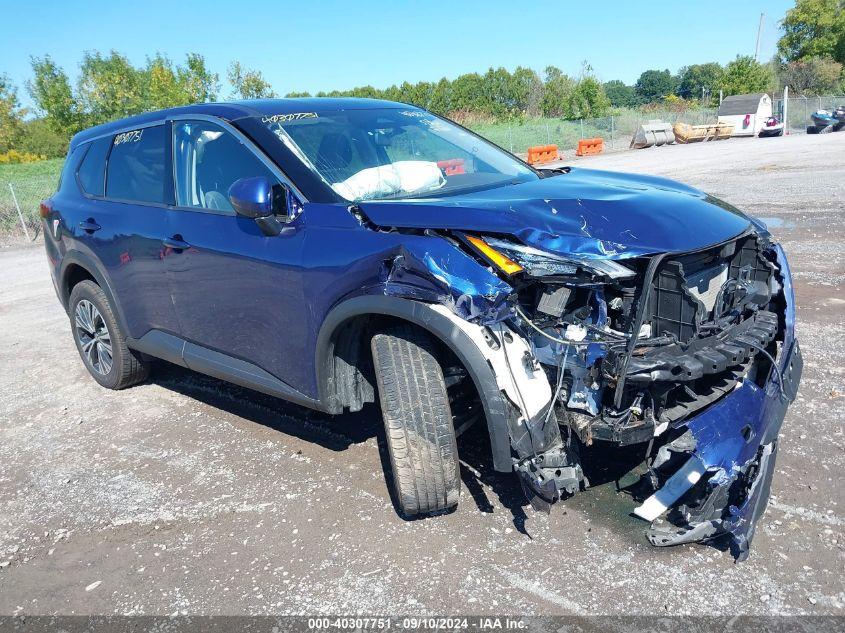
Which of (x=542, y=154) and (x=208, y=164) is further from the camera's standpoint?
(x=542, y=154)

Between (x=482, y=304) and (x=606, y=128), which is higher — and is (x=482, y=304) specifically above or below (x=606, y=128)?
above

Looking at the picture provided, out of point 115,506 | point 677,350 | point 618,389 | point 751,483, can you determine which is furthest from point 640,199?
point 115,506

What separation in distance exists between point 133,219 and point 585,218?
290 cm

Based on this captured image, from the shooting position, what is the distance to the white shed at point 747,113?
3844 cm

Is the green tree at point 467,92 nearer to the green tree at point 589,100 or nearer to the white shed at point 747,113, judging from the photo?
the green tree at point 589,100

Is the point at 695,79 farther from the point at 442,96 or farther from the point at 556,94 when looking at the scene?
the point at 442,96

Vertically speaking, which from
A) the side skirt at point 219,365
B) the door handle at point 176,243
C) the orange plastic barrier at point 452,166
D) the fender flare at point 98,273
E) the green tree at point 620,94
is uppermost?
the orange plastic barrier at point 452,166

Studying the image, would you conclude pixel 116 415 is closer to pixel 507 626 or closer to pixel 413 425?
pixel 413 425

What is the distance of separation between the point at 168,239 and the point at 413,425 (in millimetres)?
1993

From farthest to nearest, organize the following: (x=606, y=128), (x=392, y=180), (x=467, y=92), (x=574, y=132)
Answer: (x=467, y=92), (x=606, y=128), (x=574, y=132), (x=392, y=180)

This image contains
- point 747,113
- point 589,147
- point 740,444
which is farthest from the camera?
point 747,113

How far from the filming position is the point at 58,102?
126 ft

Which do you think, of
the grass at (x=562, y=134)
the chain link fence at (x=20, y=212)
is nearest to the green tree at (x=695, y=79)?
the grass at (x=562, y=134)

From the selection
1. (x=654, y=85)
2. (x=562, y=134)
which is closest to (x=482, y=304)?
(x=562, y=134)
